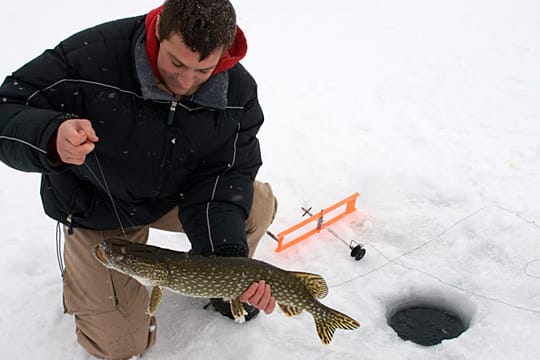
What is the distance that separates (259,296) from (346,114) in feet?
12.1

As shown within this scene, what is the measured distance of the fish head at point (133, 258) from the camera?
2418 millimetres

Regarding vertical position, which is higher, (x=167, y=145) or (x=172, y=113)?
(x=172, y=113)

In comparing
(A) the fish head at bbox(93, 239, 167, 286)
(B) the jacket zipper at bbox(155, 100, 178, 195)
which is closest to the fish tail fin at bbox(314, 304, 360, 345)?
(A) the fish head at bbox(93, 239, 167, 286)

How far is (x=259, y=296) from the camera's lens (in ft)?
8.51

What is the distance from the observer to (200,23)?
2.21 m

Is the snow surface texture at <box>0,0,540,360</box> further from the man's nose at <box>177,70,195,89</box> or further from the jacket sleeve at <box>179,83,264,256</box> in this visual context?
the man's nose at <box>177,70,195,89</box>

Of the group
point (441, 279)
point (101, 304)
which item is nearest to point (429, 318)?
point (441, 279)

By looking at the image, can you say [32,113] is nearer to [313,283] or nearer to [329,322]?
[313,283]

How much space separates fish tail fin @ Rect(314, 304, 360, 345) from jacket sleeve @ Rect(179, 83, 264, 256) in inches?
20.5

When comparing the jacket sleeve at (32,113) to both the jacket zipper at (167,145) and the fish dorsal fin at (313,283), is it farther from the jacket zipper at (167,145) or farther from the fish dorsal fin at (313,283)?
the fish dorsal fin at (313,283)

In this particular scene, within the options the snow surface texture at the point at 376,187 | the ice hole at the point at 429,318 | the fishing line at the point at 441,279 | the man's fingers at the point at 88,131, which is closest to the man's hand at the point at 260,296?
the snow surface texture at the point at 376,187

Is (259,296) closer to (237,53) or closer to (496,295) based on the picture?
(237,53)

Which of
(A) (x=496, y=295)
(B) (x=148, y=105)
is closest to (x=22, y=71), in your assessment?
(B) (x=148, y=105)

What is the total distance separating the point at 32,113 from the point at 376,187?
3.07 metres
